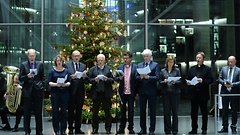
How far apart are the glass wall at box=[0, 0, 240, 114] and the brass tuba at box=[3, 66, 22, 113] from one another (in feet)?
16.4

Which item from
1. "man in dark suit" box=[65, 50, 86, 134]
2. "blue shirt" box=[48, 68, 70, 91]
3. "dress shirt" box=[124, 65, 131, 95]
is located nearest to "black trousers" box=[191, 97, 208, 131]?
"dress shirt" box=[124, 65, 131, 95]

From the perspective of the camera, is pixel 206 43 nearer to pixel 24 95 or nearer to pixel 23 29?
pixel 23 29

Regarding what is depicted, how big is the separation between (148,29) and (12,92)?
7.30m

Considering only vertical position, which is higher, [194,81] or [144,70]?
[144,70]

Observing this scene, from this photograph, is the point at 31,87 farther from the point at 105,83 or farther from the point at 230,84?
the point at 230,84

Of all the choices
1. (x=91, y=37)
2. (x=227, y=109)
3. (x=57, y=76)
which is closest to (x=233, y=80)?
(x=227, y=109)

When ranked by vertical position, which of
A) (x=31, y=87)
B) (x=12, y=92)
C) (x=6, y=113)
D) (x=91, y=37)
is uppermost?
(x=91, y=37)

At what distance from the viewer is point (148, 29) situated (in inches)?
744

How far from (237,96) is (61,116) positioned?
172 inches

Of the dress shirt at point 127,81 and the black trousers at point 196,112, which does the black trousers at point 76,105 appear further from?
the black trousers at point 196,112

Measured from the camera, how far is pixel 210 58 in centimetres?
1908

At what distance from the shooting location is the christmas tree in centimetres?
1583

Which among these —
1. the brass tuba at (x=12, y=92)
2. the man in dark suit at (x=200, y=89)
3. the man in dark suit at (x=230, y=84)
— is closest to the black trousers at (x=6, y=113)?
the brass tuba at (x=12, y=92)

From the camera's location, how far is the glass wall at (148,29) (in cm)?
1862
